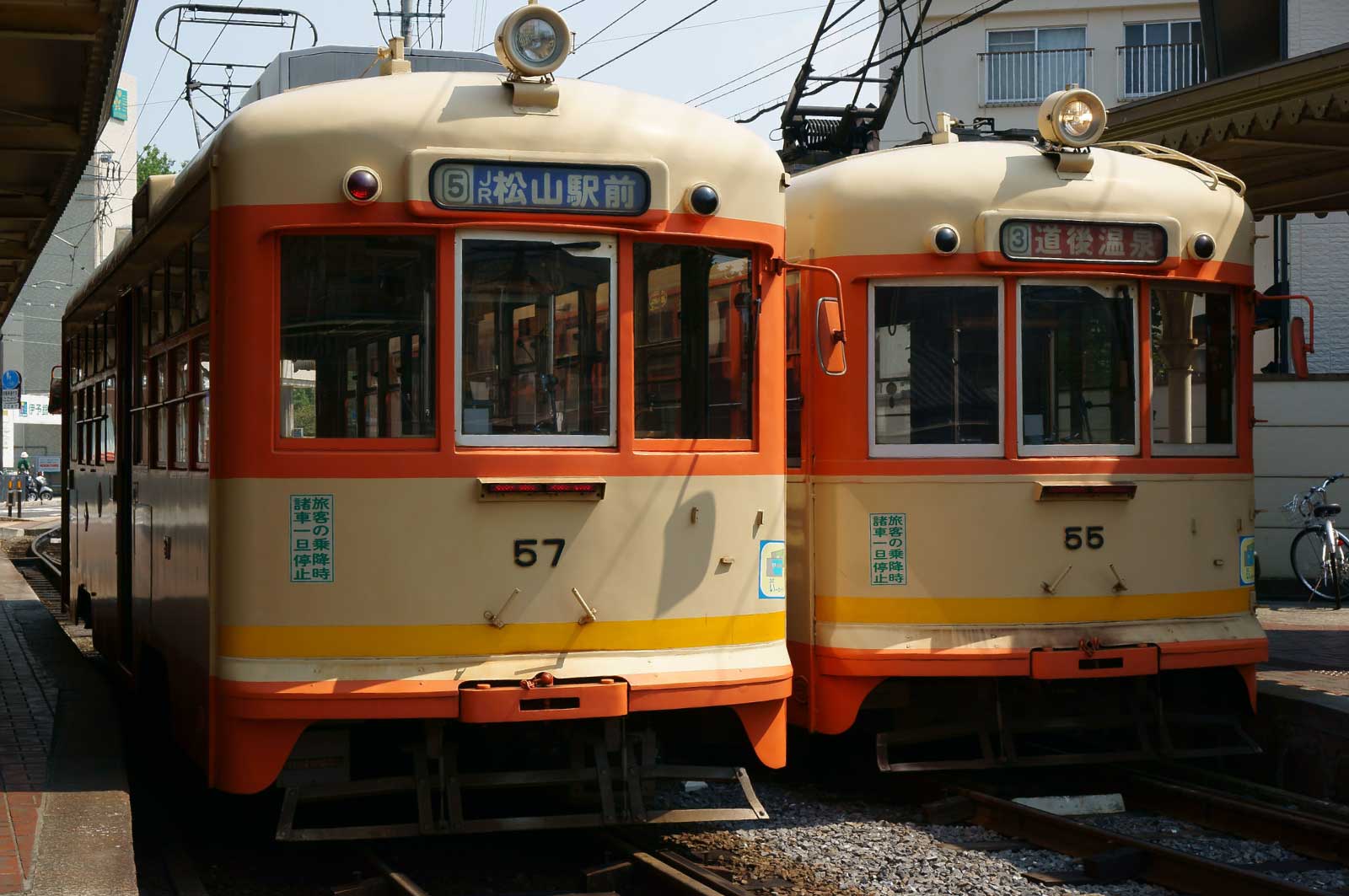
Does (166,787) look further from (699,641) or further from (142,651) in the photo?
(699,641)

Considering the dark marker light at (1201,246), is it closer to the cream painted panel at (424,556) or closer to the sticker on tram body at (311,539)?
the cream painted panel at (424,556)

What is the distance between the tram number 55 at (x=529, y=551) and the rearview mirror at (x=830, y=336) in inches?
60.7

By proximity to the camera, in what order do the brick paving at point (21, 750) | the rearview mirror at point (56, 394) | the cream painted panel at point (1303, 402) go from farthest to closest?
the cream painted panel at point (1303, 402) → the rearview mirror at point (56, 394) → the brick paving at point (21, 750)

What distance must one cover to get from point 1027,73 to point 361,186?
30162 millimetres

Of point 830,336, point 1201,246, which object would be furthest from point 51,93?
point 1201,246

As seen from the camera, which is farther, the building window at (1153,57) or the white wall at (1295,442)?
the building window at (1153,57)

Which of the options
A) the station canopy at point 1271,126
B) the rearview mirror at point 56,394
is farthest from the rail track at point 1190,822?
the rearview mirror at point 56,394

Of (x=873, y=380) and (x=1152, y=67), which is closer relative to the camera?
(x=873, y=380)

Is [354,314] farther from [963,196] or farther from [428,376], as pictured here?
[963,196]

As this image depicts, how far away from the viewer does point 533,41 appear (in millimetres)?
6125

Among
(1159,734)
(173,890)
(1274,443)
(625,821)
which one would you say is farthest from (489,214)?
(1274,443)

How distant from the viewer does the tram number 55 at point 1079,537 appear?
753cm

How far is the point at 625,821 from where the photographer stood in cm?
605

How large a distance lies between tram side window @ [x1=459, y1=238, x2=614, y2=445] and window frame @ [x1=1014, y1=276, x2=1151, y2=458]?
7.38 ft
